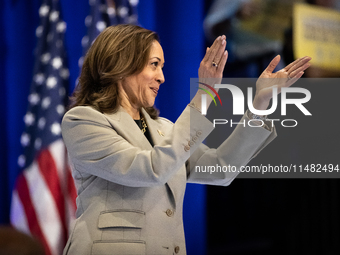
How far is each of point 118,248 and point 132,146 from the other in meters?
0.36

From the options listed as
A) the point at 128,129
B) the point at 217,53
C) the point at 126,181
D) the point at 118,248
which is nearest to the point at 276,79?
the point at 217,53

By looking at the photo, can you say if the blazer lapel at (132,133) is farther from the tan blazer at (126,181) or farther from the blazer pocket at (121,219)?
the blazer pocket at (121,219)

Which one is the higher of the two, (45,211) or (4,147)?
(4,147)

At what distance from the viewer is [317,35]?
11.2 ft

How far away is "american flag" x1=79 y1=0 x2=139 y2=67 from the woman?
4.97 feet

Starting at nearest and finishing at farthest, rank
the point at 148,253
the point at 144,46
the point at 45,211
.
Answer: the point at 148,253
the point at 144,46
the point at 45,211

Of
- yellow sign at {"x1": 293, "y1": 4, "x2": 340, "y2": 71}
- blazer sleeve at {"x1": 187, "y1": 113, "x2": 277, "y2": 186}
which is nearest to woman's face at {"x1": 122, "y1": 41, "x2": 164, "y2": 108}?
blazer sleeve at {"x1": 187, "y1": 113, "x2": 277, "y2": 186}

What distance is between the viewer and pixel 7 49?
3.57 metres

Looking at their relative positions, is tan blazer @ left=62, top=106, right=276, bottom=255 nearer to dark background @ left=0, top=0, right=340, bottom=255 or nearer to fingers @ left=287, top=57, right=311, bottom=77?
fingers @ left=287, top=57, right=311, bottom=77

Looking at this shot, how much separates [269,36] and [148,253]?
7.88 feet

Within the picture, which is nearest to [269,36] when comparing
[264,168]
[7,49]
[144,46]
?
[264,168]

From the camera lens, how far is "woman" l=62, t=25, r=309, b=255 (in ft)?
4.78

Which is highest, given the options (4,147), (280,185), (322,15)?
(322,15)

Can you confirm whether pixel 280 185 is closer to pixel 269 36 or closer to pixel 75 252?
pixel 269 36
